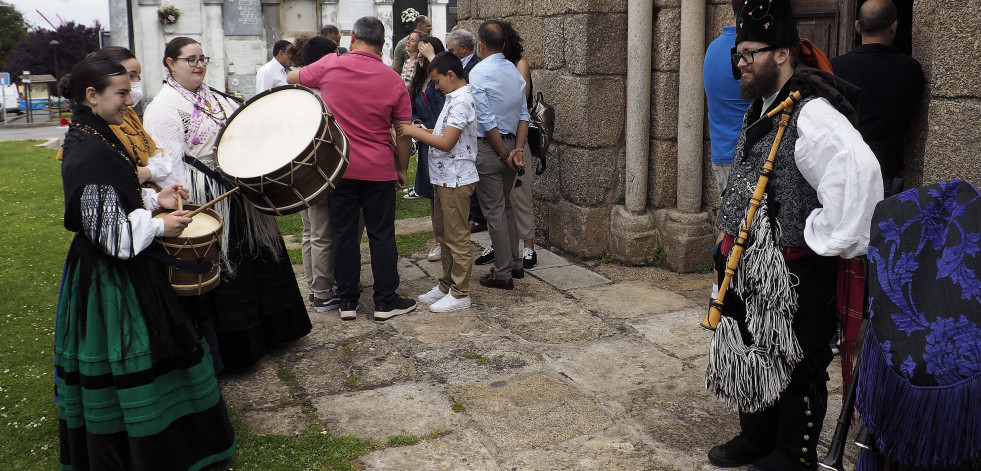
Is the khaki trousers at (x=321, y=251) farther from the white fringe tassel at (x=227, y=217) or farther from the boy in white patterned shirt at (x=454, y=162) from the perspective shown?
the white fringe tassel at (x=227, y=217)

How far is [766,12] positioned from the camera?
9.81ft

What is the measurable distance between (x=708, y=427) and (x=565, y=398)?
0.70m

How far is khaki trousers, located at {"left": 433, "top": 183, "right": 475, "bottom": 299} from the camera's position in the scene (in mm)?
5406

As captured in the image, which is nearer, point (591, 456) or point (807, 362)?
point (807, 362)

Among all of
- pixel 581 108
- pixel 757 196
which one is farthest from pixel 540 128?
pixel 757 196

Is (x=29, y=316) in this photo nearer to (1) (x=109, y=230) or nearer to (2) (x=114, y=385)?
(2) (x=114, y=385)

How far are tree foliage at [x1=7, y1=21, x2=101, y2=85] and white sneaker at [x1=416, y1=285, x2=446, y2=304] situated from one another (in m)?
28.7

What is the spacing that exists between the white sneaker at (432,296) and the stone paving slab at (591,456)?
224 centimetres

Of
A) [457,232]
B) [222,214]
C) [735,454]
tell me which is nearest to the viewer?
[735,454]

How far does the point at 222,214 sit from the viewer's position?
169 inches

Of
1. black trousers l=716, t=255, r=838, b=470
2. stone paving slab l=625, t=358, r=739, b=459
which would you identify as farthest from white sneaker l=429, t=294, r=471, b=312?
black trousers l=716, t=255, r=838, b=470

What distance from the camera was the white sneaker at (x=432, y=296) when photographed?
5.72 meters

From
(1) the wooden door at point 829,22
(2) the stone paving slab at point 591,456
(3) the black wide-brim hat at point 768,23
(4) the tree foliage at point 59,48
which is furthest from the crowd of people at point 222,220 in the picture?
(4) the tree foliage at point 59,48

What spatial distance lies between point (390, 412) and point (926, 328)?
246 centimetres
